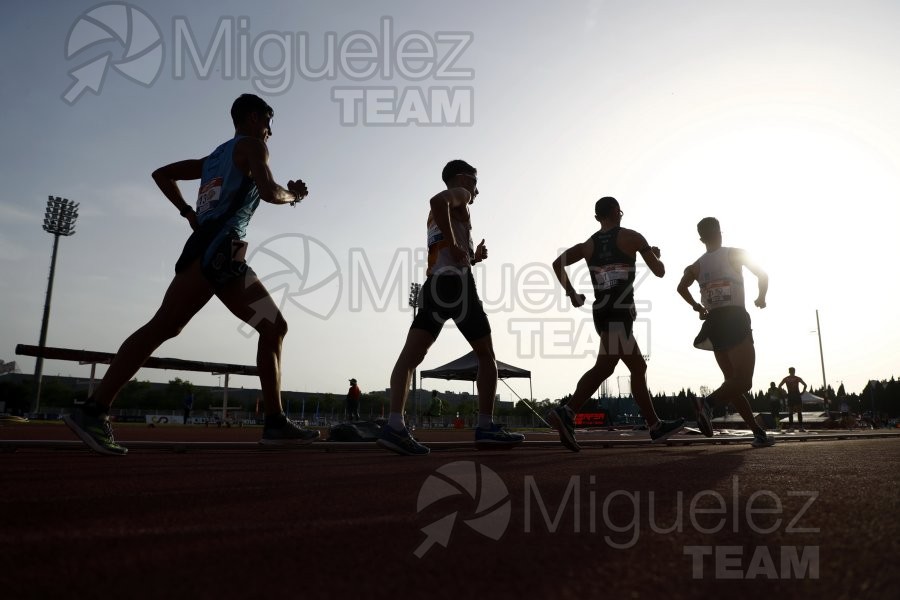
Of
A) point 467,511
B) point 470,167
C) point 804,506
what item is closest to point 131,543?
point 467,511

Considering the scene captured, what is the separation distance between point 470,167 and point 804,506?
11.6ft

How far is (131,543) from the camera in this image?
1.19 metres

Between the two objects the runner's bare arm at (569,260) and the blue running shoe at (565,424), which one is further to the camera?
the runner's bare arm at (569,260)

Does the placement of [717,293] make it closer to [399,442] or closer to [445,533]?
[399,442]

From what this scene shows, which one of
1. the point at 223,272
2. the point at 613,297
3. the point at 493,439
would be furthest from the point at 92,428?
the point at 613,297

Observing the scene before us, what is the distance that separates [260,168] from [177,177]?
0.81 meters

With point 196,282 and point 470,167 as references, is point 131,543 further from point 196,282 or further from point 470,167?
point 470,167

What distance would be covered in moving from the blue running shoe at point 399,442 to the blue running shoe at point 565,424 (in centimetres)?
131

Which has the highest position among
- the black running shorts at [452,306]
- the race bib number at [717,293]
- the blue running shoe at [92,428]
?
the race bib number at [717,293]

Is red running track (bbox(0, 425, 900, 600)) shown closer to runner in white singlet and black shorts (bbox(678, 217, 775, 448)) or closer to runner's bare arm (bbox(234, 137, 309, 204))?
runner's bare arm (bbox(234, 137, 309, 204))

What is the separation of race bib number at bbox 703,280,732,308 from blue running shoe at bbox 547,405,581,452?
6.72 feet

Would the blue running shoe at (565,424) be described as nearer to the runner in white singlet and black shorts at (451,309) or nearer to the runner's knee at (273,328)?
the runner in white singlet and black shorts at (451,309)

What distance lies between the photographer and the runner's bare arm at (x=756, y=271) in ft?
19.3

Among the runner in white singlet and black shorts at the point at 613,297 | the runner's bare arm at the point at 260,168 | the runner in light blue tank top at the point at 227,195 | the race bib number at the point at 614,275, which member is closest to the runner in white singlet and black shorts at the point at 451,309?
the runner in white singlet and black shorts at the point at 613,297
